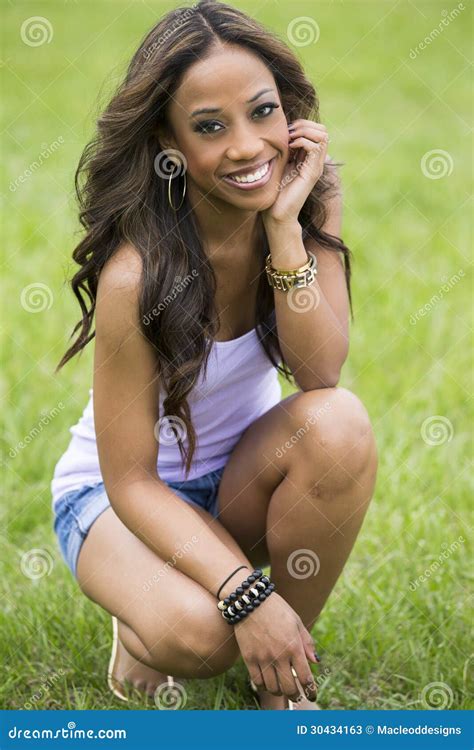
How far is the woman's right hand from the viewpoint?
2.17 meters

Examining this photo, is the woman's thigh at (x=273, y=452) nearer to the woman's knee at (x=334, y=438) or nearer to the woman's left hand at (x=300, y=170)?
the woman's knee at (x=334, y=438)

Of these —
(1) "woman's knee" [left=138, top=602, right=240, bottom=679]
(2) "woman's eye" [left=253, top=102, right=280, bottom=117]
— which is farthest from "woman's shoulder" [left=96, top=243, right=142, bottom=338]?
(1) "woman's knee" [left=138, top=602, right=240, bottom=679]

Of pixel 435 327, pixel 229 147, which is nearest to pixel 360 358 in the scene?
pixel 435 327

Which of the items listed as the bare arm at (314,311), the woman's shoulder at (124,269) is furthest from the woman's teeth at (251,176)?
the woman's shoulder at (124,269)

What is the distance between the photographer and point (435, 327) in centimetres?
427

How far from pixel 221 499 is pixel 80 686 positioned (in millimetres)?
560

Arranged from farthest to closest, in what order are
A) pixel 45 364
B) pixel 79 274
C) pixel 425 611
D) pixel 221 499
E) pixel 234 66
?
pixel 45 364
pixel 425 611
pixel 221 499
pixel 79 274
pixel 234 66

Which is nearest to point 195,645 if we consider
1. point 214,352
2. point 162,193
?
point 214,352

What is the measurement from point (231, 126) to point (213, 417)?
0.69 m

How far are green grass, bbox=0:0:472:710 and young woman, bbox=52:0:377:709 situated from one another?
253 millimetres

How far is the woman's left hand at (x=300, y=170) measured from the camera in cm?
232

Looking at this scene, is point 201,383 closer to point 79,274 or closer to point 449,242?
point 79,274

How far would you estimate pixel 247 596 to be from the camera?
7.20 feet

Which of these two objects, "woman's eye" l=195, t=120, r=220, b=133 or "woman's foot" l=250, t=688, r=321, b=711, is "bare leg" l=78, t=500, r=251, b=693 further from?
"woman's eye" l=195, t=120, r=220, b=133
